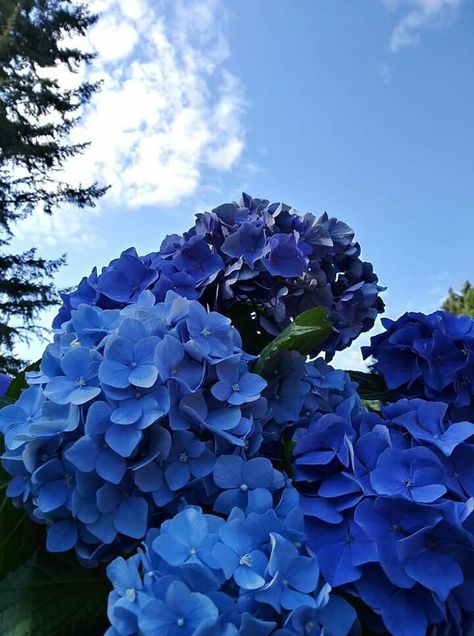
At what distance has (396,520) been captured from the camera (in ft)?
1.53

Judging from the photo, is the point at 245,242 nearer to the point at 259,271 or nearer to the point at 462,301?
the point at 259,271

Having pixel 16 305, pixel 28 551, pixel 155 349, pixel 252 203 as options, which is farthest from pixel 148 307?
pixel 16 305

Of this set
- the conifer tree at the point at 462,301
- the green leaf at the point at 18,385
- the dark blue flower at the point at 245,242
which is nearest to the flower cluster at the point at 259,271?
the dark blue flower at the point at 245,242

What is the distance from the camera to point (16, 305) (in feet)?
32.8

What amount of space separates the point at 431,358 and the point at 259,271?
233 mm

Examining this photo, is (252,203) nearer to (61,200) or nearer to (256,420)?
(256,420)

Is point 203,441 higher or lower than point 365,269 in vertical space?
lower

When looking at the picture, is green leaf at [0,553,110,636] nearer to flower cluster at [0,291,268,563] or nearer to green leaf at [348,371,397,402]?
flower cluster at [0,291,268,563]

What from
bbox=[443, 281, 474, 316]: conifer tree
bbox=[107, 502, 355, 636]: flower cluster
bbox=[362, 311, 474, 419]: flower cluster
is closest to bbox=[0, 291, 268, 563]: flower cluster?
bbox=[107, 502, 355, 636]: flower cluster

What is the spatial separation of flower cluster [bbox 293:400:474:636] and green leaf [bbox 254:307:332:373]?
3.4 inches

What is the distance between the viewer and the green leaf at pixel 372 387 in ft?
2.76

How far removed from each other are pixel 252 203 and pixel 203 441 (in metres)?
0.45

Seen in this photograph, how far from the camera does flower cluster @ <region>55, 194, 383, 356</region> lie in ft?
2.47

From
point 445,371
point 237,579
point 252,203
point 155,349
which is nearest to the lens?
point 237,579
